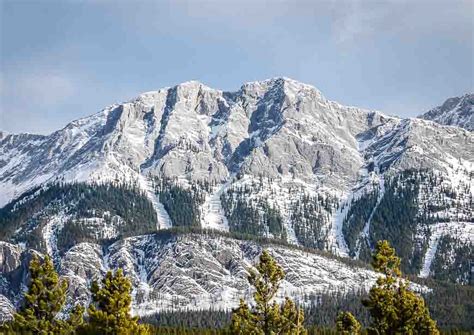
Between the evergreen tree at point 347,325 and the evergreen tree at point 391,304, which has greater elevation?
the evergreen tree at point 391,304

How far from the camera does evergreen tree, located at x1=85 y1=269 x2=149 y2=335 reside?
58.4 meters

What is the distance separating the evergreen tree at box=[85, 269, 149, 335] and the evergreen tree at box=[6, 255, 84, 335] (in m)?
2.32

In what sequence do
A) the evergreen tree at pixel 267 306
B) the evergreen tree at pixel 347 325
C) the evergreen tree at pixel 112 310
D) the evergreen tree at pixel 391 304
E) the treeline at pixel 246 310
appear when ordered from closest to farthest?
the treeline at pixel 246 310, the evergreen tree at pixel 391 304, the evergreen tree at pixel 112 310, the evergreen tree at pixel 267 306, the evergreen tree at pixel 347 325

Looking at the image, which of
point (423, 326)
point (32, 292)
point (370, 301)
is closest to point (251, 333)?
point (370, 301)

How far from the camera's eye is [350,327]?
247 ft

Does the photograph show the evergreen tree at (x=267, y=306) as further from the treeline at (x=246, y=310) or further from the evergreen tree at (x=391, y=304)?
the evergreen tree at (x=391, y=304)

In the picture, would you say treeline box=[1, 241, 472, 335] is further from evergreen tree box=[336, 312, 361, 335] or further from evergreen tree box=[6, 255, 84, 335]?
evergreen tree box=[336, 312, 361, 335]

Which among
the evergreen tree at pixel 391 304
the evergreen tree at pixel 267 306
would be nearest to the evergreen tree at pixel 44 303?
the evergreen tree at pixel 267 306

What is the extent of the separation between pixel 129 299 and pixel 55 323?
7018mm

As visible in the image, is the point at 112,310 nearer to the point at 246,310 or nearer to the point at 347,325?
the point at 246,310

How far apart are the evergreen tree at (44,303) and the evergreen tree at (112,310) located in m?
2.32

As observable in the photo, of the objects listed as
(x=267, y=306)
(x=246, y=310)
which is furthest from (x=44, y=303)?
(x=267, y=306)

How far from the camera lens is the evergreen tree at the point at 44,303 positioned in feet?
183

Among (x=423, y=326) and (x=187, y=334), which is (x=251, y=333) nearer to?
(x=423, y=326)
